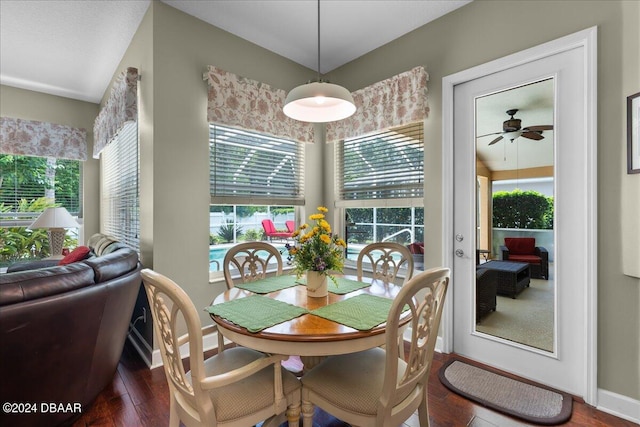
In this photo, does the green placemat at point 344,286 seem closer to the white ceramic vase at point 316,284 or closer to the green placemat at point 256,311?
the white ceramic vase at point 316,284

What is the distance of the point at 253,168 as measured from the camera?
3.19m

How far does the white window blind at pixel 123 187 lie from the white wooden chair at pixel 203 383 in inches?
74.0

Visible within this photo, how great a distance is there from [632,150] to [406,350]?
2.06 m

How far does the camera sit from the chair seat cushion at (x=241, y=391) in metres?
1.23

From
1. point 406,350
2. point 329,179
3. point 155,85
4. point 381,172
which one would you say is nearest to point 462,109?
point 381,172

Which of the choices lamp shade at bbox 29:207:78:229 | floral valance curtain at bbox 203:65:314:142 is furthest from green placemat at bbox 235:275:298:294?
lamp shade at bbox 29:207:78:229

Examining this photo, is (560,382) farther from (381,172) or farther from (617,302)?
(381,172)

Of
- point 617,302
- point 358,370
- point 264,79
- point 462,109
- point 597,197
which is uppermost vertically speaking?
point 264,79

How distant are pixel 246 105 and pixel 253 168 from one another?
624 millimetres

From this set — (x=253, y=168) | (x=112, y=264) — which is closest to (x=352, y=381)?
(x=112, y=264)

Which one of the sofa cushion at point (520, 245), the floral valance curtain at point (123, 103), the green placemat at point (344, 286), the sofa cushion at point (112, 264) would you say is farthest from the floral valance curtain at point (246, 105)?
the sofa cushion at point (520, 245)

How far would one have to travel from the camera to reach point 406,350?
263 cm

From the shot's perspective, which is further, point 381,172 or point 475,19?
point 381,172

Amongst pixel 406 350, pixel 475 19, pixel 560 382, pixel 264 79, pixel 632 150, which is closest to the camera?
pixel 632 150
